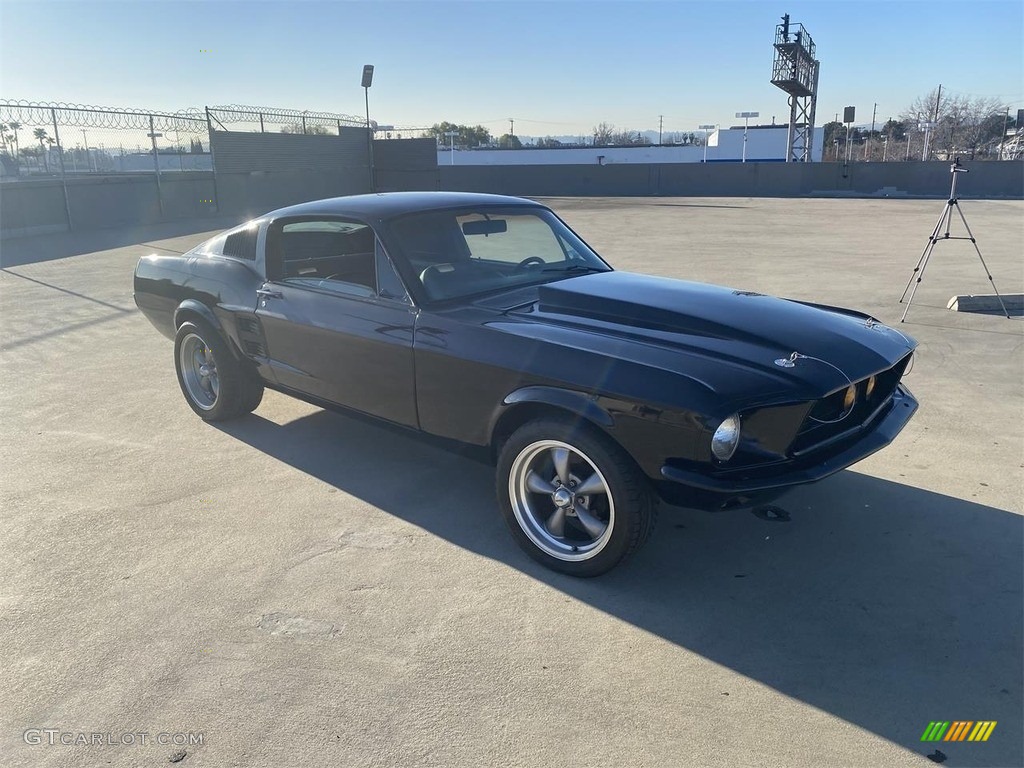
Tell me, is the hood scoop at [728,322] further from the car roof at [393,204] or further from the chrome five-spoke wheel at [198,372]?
the chrome five-spoke wheel at [198,372]

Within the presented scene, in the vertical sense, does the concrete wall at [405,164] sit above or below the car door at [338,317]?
above

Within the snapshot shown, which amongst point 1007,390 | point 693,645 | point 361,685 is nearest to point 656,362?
point 693,645

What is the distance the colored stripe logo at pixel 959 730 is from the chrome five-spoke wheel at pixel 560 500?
1289 mm

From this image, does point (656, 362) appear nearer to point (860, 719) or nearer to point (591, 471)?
point (591, 471)

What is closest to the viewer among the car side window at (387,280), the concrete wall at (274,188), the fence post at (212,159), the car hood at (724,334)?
the car hood at (724,334)

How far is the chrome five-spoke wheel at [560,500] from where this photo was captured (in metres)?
3.20

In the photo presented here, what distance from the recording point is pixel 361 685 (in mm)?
2602

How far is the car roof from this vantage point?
4.15 meters

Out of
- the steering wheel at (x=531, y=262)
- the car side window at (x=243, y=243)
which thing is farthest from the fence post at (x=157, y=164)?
the steering wheel at (x=531, y=262)

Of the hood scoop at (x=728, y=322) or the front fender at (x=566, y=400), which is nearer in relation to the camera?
the front fender at (x=566, y=400)

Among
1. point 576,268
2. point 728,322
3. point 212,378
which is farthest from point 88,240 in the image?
point 728,322

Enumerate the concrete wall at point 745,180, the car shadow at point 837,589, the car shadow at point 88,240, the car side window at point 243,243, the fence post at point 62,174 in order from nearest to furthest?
1. the car shadow at point 837,589
2. the car side window at point 243,243
3. the car shadow at point 88,240
4. the fence post at point 62,174
5. the concrete wall at point 745,180

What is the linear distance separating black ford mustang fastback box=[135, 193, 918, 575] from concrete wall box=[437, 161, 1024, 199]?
86.9ft

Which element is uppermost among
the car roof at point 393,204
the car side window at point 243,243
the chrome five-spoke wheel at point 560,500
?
the car roof at point 393,204
